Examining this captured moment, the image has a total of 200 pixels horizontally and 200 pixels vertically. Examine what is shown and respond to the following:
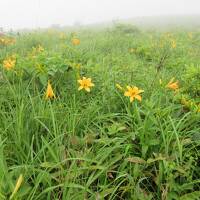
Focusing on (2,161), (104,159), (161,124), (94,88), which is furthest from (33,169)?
(94,88)

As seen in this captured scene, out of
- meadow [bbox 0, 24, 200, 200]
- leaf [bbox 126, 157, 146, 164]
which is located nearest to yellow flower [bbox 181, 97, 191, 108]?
meadow [bbox 0, 24, 200, 200]

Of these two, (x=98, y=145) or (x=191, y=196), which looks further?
(x=98, y=145)

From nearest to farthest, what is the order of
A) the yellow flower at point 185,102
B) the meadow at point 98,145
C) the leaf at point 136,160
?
the meadow at point 98,145 → the leaf at point 136,160 → the yellow flower at point 185,102

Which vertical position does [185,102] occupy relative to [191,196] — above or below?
above

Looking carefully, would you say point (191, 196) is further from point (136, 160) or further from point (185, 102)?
point (185, 102)

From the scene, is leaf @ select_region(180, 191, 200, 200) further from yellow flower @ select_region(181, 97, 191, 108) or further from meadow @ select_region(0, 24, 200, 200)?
yellow flower @ select_region(181, 97, 191, 108)

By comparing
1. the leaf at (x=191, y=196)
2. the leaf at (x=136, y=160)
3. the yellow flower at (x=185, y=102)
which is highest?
the yellow flower at (x=185, y=102)

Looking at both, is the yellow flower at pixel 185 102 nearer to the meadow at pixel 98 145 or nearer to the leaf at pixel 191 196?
the meadow at pixel 98 145

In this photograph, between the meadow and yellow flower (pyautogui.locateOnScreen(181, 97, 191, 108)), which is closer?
the meadow

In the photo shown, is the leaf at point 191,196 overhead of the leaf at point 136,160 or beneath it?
beneath

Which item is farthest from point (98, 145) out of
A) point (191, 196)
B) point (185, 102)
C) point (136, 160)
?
point (185, 102)

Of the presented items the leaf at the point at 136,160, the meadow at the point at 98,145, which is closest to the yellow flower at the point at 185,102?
the meadow at the point at 98,145

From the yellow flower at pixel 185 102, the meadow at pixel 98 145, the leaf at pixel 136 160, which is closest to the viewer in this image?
the meadow at pixel 98 145

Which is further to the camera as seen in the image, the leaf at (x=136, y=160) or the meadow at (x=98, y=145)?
the leaf at (x=136, y=160)
